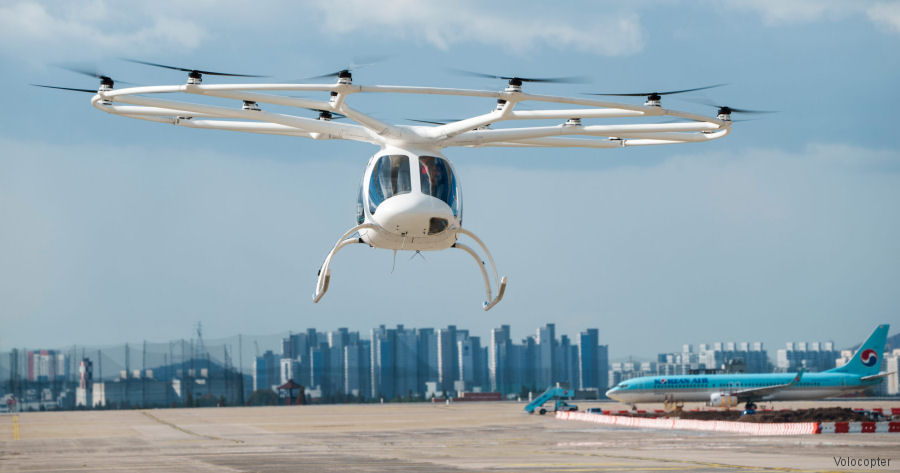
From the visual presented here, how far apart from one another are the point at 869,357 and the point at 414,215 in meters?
69.5

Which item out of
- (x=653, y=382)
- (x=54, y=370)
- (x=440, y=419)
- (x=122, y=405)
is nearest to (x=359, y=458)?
(x=440, y=419)

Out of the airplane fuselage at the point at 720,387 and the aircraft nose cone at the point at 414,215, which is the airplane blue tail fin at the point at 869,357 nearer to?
the airplane fuselage at the point at 720,387

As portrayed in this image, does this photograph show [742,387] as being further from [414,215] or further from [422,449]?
[414,215]

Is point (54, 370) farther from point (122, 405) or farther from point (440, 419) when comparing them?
point (440, 419)

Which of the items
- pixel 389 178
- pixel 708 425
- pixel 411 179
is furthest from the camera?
pixel 708 425

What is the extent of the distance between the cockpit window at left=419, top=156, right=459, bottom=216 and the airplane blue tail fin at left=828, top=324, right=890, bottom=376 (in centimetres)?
6698

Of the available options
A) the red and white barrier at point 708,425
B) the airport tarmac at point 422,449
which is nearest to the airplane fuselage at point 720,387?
the red and white barrier at point 708,425

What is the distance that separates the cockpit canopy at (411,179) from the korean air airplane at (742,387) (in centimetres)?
5825

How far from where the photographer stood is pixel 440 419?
73.8 meters

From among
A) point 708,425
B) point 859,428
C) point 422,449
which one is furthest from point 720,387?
point 422,449

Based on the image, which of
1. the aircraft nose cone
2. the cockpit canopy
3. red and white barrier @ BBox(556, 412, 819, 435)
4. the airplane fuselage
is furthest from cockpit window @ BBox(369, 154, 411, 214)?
the airplane fuselage


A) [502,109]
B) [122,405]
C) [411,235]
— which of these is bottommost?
[122,405]

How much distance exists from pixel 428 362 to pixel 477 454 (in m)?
132

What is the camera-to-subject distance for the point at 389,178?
21375 millimetres
